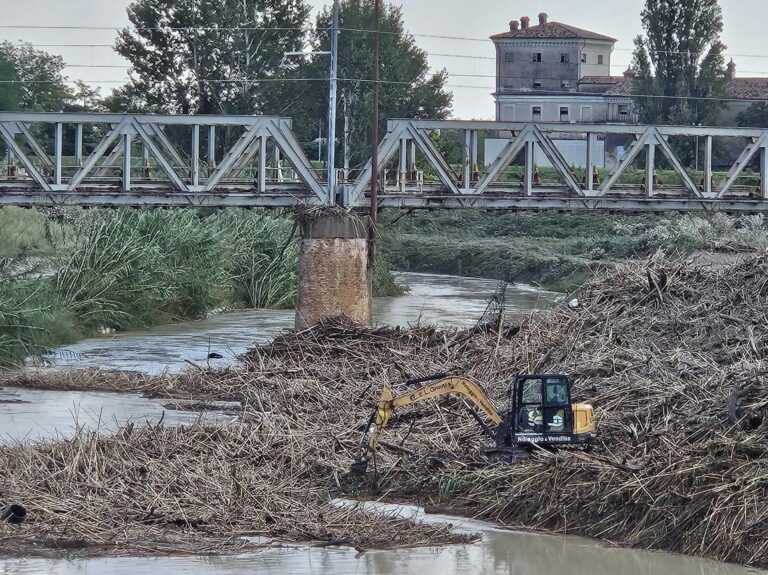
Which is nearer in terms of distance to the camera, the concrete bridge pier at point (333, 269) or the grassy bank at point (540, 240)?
the concrete bridge pier at point (333, 269)

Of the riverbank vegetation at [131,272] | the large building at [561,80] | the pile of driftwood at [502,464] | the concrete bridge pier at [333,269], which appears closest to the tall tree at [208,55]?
the large building at [561,80]

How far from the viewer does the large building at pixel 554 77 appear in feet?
283

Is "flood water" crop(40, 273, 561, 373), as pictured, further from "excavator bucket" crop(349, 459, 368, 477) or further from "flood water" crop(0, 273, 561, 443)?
"excavator bucket" crop(349, 459, 368, 477)

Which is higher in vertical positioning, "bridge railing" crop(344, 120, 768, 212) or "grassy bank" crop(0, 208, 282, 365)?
"bridge railing" crop(344, 120, 768, 212)

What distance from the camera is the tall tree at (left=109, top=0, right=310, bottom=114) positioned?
7025 centimetres

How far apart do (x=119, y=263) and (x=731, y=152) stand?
50.7m

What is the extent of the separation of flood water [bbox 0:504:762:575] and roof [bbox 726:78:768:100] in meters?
70.5

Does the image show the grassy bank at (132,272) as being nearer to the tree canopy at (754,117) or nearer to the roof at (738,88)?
the tree canopy at (754,117)

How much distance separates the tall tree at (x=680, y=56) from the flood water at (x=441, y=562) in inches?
2426

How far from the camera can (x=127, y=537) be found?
48.7 feet

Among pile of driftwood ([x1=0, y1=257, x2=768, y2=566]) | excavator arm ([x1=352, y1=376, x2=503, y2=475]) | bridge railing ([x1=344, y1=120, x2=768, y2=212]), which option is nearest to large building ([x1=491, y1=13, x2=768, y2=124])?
bridge railing ([x1=344, y1=120, x2=768, y2=212])

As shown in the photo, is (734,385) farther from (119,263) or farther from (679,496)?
(119,263)

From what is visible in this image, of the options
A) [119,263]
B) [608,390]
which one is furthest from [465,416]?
[119,263]

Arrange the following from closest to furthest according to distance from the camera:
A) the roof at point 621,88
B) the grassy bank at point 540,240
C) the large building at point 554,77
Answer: the grassy bank at point 540,240, the roof at point 621,88, the large building at point 554,77
